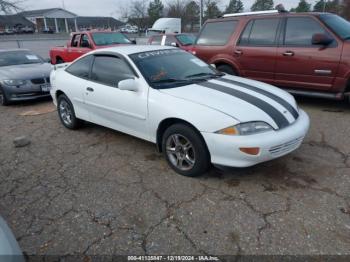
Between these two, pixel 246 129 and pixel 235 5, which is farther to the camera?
pixel 235 5

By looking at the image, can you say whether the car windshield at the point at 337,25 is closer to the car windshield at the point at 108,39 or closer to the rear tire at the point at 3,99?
the car windshield at the point at 108,39

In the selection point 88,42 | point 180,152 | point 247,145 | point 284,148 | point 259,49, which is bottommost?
point 180,152

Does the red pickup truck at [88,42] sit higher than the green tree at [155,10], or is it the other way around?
the green tree at [155,10]

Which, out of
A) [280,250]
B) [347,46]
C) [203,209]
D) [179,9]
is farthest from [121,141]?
[179,9]

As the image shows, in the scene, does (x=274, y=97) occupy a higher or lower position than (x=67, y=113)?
higher

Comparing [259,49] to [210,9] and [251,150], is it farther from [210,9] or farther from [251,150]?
[210,9]

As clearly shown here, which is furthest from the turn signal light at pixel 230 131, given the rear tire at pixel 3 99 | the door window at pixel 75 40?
the door window at pixel 75 40

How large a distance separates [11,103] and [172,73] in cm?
516

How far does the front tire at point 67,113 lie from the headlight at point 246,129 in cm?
295

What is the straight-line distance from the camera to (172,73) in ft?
12.6

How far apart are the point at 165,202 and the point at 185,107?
1.02 metres

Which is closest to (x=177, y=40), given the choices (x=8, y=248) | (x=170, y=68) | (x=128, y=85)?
(x=170, y=68)

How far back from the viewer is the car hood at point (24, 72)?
6.92 metres

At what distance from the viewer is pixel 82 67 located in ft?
15.1
